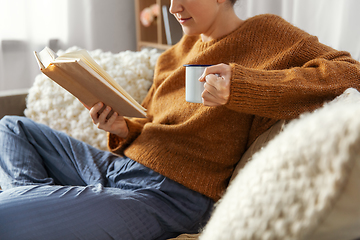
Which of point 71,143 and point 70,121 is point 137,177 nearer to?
point 71,143

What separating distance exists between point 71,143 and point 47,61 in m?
0.40

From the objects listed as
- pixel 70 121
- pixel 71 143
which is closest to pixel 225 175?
pixel 71 143

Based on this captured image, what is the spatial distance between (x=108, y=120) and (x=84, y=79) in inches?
8.8

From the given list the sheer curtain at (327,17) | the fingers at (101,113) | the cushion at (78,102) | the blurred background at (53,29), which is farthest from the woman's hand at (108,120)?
the blurred background at (53,29)

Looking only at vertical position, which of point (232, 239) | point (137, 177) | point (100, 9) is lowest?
point (137, 177)

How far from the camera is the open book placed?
77cm

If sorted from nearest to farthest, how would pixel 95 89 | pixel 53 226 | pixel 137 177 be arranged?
pixel 53 226, pixel 95 89, pixel 137 177

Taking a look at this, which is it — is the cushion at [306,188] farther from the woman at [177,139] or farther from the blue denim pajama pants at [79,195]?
the blue denim pajama pants at [79,195]

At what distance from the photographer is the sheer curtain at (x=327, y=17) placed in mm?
1174

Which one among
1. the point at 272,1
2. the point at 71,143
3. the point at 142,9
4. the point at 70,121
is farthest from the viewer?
the point at 142,9

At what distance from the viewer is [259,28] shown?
930 millimetres

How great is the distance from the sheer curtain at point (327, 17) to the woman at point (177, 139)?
225 mm

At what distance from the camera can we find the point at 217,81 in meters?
0.68

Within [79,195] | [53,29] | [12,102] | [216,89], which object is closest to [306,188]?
[216,89]
